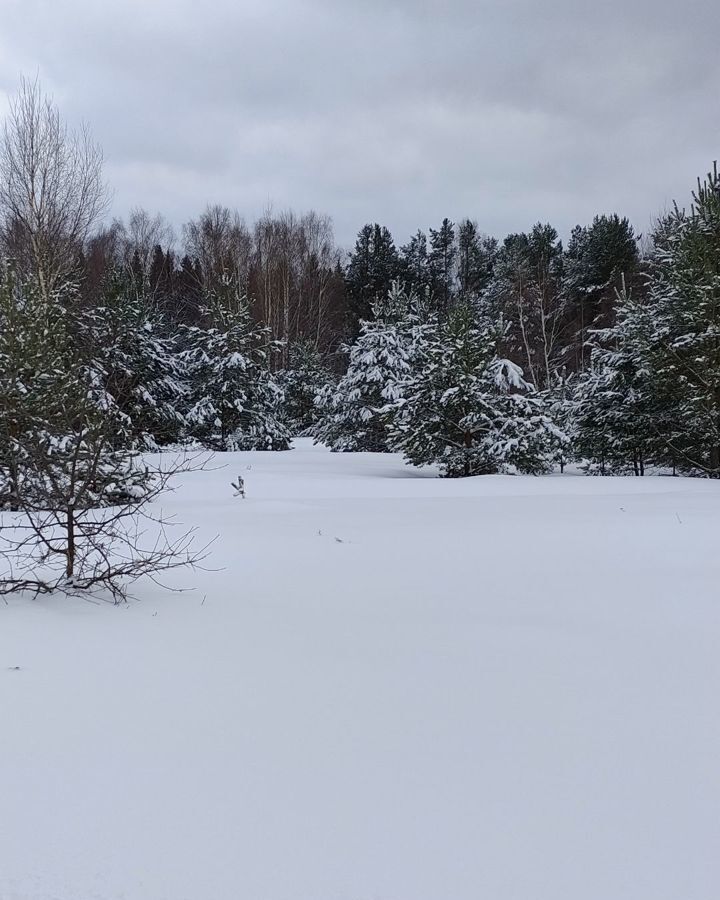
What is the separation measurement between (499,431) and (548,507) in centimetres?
497

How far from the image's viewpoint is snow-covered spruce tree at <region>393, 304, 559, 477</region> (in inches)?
452

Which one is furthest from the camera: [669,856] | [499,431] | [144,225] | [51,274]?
[144,225]

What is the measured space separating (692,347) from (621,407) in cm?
183

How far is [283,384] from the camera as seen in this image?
923 inches

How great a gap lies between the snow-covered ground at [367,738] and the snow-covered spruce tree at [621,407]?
30.6ft

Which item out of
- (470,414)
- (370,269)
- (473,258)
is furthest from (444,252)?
(470,414)

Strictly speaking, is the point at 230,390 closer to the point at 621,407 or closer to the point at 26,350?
the point at 26,350

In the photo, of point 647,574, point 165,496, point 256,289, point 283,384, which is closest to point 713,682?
point 647,574

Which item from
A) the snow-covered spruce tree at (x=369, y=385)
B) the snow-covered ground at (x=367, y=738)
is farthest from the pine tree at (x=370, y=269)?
the snow-covered ground at (x=367, y=738)

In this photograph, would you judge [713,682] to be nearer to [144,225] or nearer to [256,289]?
[256,289]

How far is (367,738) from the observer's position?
188cm

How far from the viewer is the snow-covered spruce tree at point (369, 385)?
16438mm

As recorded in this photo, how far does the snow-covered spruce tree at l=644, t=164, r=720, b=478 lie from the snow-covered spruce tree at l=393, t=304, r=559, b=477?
88.8 inches

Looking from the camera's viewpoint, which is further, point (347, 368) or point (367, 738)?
point (347, 368)
